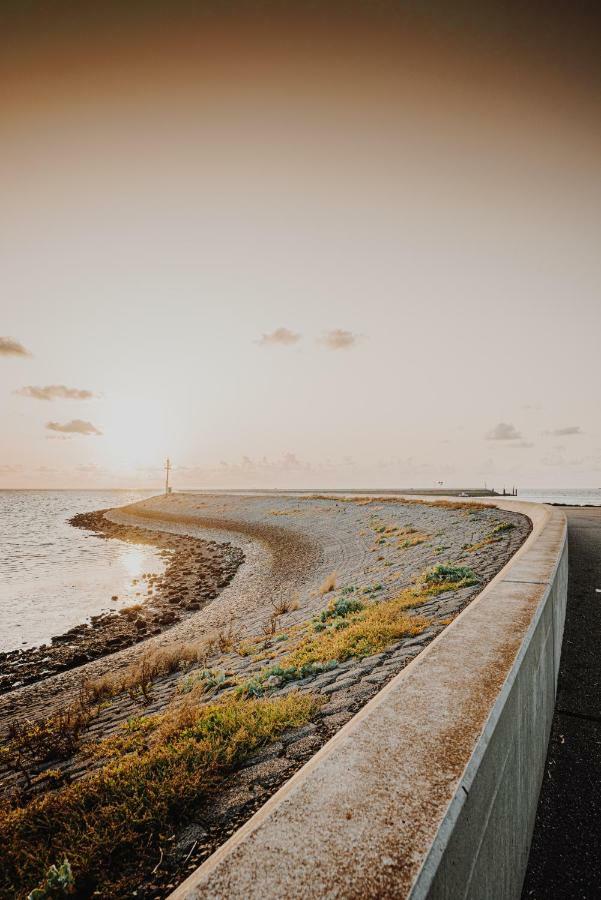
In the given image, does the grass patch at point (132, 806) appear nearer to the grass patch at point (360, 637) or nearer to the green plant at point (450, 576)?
the grass patch at point (360, 637)

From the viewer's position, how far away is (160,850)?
252 cm

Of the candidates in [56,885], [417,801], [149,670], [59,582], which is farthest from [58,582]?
[417,801]

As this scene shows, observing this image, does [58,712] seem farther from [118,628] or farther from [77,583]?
[77,583]

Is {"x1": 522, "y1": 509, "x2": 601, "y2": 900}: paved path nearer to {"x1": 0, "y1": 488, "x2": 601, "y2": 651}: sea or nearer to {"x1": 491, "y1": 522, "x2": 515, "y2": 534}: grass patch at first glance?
{"x1": 491, "y1": 522, "x2": 515, "y2": 534}: grass patch

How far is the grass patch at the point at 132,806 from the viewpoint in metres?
2.49

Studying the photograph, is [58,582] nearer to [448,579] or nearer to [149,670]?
[149,670]

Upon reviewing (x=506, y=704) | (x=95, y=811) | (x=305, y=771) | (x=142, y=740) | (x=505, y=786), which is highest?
(x=506, y=704)

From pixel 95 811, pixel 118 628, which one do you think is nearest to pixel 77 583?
pixel 118 628

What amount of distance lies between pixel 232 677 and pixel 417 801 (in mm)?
5395

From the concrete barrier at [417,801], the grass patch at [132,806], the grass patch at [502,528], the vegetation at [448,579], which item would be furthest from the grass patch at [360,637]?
the grass patch at [502,528]

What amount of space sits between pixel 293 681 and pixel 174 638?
735 cm

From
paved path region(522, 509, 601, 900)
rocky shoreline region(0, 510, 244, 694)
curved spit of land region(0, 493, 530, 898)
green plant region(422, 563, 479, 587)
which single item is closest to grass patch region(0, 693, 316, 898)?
curved spit of land region(0, 493, 530, 898)

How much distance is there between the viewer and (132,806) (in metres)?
2.94

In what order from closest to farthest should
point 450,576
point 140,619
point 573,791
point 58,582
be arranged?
1. point 573,791
2. point 450,576
3. point 140,619
4. point 58,582
